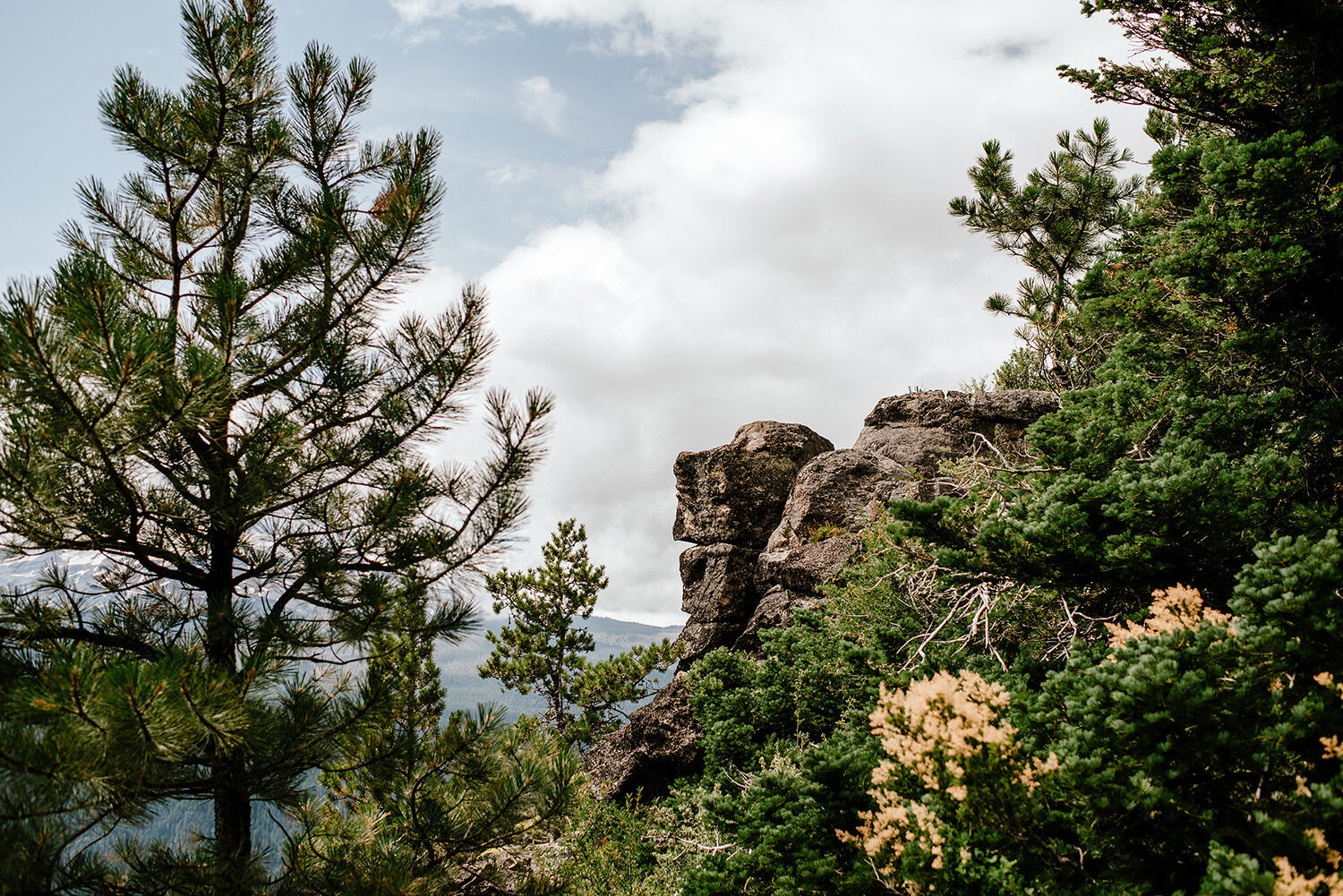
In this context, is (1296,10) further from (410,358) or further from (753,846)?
(753,846)

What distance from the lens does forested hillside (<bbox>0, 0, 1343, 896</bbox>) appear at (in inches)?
122

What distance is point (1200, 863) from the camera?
296 centimetres

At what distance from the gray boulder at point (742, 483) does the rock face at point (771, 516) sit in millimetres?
19

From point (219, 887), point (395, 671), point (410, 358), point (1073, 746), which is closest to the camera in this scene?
point (1073, 746)

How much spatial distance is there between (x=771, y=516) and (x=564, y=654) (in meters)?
7.01

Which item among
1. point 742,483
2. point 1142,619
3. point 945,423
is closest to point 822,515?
point 742,483

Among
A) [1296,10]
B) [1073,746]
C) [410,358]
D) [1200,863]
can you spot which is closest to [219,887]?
[410,358]

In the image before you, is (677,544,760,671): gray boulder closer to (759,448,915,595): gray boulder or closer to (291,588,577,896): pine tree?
(759,448,915,595): gray boulder

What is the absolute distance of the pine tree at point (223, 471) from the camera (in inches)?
137

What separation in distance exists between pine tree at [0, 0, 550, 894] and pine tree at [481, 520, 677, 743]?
998cm

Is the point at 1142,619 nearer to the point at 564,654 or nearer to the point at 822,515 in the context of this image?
the point at 822,515

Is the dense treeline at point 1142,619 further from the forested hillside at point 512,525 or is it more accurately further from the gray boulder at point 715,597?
the gray boulder at point 715,597

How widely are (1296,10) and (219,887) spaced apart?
1022cm

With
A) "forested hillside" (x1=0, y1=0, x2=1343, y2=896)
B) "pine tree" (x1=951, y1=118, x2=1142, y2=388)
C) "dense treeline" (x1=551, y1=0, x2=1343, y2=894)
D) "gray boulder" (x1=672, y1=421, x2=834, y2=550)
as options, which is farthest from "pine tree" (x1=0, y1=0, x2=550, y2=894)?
"pine tree" (x1=951, y1=118, x2=1142, y2=388)
